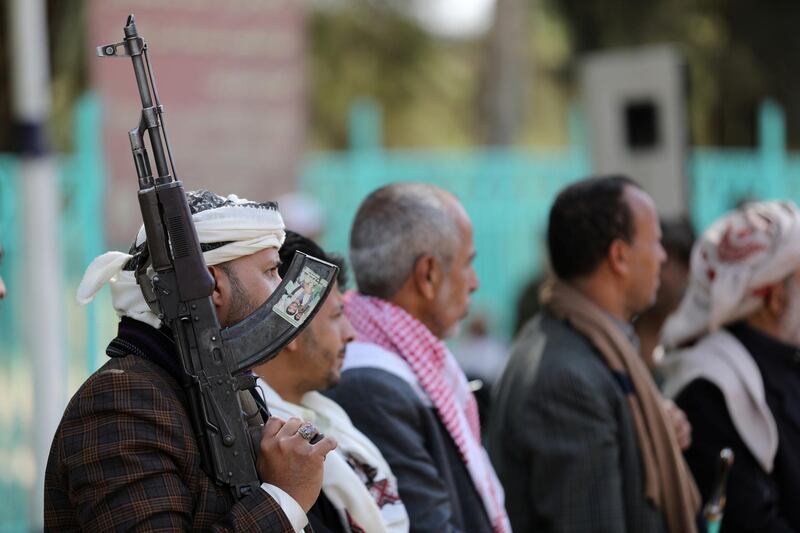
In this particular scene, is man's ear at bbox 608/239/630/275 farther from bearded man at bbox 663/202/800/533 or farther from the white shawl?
the white shawl

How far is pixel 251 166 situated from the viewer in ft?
27.6

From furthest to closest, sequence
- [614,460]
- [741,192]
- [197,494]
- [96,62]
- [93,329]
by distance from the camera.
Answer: [741,192] < [96,62] < [93,329] < [614,460] < [197,494]

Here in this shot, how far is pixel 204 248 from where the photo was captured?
2471 mm

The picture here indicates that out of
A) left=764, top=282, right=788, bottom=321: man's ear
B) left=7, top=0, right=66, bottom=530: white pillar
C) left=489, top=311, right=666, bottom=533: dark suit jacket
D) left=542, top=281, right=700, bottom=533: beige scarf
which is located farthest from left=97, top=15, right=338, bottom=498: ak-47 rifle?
left=7, top=0, right=66, bottom=530: white pillar

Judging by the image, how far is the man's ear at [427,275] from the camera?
11.6ft

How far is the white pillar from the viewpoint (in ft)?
19.2

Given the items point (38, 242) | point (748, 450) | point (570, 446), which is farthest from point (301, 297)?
point (38, 242)

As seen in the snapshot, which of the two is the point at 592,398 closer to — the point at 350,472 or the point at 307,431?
the point at 350,472

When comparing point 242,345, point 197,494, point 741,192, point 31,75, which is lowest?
point 741,192

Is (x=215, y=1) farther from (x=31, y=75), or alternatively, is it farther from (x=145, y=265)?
(x=145, y=265)

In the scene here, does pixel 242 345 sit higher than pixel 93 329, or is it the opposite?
pixel 242 345

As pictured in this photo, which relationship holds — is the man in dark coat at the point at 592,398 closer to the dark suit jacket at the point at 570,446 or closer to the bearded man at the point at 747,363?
the dark suit jacket at the point at 570,446

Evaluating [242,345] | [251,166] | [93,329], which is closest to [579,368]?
[242,345]

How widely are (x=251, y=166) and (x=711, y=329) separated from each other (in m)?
4.85
